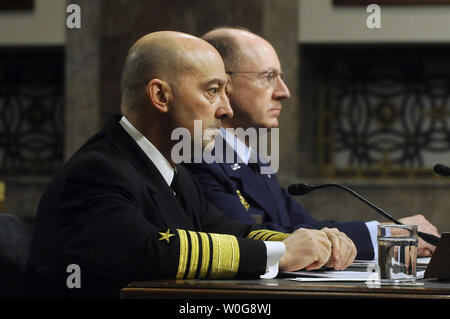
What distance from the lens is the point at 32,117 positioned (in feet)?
22.7

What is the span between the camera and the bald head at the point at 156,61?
2320 millimetres

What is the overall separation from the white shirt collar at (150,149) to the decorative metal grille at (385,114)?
438 cm

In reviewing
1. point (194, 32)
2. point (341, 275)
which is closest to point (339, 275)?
point (341, 275)

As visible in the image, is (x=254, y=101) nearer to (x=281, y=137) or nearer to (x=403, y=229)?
(x=403, y=229)

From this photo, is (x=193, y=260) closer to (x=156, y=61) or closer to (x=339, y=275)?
(x=339, y=275)

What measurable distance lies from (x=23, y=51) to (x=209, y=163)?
4.20 meters

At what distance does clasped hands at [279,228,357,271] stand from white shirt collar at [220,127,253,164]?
3.33 feet

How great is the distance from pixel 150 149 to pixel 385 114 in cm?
451

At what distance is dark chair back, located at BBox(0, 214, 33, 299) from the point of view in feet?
7.27

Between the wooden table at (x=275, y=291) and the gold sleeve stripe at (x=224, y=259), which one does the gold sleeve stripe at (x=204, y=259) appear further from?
the wooden table at (x=275, y=291)

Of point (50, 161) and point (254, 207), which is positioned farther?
point (50, 161)

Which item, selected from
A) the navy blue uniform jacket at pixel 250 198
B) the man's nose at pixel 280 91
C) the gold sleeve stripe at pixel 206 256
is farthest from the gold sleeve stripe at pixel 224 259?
the man's nose at pixel 280 91

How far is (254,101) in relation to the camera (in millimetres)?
3283
